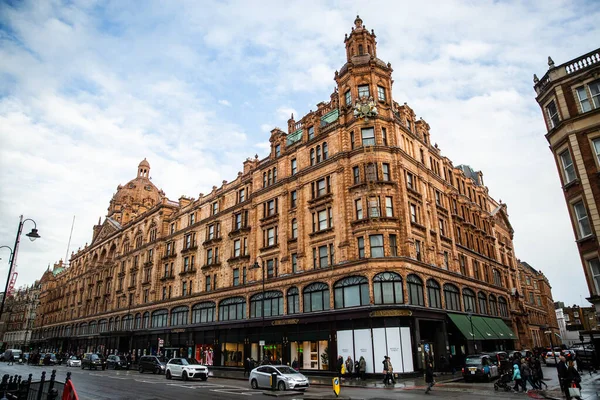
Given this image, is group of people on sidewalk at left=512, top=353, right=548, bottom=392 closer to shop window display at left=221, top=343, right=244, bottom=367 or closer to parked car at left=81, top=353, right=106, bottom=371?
shop window display at left=221, top=343, right=244, bottom=367

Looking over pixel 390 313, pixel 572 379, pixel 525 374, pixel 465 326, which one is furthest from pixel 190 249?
pixel 572 379

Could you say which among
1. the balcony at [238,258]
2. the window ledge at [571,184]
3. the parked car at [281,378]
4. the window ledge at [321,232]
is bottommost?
the parked car at [281,378]

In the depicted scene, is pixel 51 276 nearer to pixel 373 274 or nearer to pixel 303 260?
pixel 303 260

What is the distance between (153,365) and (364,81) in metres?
36.0

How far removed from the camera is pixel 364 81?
40531 millimetres

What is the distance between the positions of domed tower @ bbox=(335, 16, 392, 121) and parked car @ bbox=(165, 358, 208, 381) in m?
26.3

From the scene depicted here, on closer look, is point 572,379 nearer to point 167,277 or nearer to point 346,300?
point 346,300

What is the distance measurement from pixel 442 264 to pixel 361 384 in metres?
16.7

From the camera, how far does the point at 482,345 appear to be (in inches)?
1783

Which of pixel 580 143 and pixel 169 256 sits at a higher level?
pixel 169 256

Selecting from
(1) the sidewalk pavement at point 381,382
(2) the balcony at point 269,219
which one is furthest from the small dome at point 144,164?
(1) the sidewalk pavement at point 381,382

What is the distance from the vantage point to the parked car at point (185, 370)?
104 ft

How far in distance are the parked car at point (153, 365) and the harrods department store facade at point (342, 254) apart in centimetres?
757

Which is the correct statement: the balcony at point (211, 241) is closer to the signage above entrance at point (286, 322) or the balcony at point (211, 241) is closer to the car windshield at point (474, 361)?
the signage above entrance at point (286, 322)
